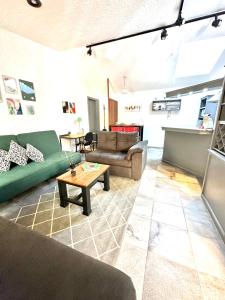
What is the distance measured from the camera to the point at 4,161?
2.08m

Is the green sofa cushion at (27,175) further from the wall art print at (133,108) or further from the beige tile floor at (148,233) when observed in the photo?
the wall art print at (133,108)

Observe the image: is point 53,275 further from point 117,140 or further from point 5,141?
point 117,140

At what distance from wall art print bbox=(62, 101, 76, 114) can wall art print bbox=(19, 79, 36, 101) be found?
3.17 ft

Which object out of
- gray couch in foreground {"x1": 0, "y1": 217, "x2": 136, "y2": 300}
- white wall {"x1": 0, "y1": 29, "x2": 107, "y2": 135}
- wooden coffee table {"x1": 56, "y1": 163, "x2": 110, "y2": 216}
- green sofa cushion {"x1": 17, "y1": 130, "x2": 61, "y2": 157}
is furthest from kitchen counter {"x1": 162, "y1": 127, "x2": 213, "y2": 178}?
white wall {"x1": 0, "y1": 29, "x2": 107, "y2": 135}

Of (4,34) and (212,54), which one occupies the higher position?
(212,54)

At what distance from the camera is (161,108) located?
5305mm

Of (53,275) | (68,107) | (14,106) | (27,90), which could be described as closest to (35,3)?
(27,90)

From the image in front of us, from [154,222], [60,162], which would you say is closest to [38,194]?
[60,162]

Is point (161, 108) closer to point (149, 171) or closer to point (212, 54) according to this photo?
point (212, 54)

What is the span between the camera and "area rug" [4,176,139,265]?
4.35 feet

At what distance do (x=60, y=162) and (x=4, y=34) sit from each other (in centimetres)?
254

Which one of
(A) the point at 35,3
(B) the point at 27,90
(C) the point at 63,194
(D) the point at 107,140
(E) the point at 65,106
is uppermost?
(A) the point at 35,3

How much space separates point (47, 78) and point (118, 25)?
2.05 meters

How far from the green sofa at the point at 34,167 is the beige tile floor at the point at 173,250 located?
1578 millimetres
